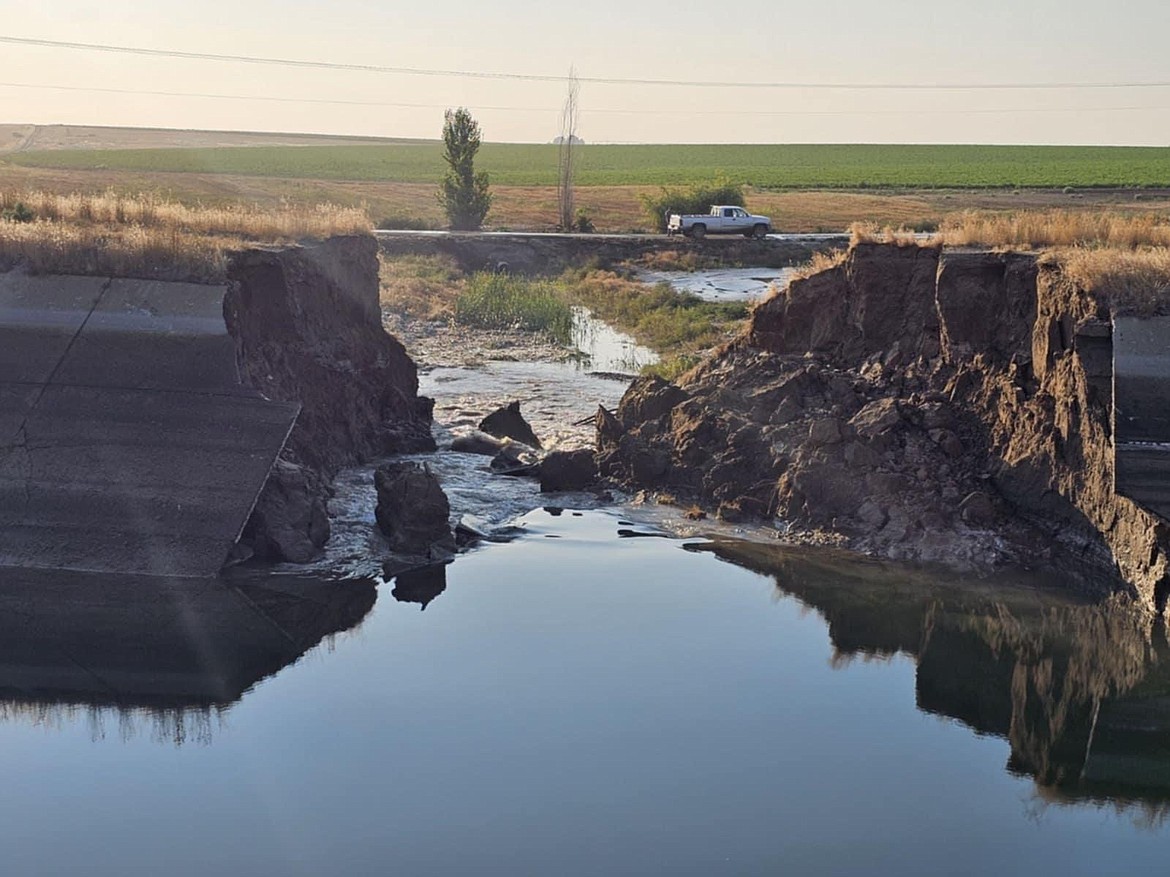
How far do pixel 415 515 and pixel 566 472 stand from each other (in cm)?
347

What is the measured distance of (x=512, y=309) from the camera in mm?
39562

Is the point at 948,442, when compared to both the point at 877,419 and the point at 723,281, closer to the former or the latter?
the point at 877,419

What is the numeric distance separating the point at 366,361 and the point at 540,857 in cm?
1470

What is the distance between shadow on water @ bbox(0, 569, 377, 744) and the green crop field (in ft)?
228

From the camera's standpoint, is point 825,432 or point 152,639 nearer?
point 152,639

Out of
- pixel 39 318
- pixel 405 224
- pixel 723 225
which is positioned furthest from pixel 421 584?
pixel 405 224

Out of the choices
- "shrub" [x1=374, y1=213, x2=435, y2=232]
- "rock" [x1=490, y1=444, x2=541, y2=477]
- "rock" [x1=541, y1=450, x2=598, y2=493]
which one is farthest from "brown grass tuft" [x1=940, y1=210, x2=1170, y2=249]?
"shrub" [x1=374, y1=213, x2=435, y2=232]

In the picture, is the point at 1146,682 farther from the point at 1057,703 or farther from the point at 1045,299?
the point at 1045,299

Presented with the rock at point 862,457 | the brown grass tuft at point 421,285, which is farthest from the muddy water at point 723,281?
the rock at point 862,457

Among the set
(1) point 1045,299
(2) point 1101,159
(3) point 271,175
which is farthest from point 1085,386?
(2) point 1101,159

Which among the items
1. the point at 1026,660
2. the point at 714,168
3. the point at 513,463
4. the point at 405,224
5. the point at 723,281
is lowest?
the point at 1026,660

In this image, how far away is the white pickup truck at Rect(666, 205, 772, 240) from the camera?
57.1 metres

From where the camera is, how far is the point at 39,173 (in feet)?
283

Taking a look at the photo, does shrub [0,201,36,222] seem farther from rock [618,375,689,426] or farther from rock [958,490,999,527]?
rock [958,490,999,527]
